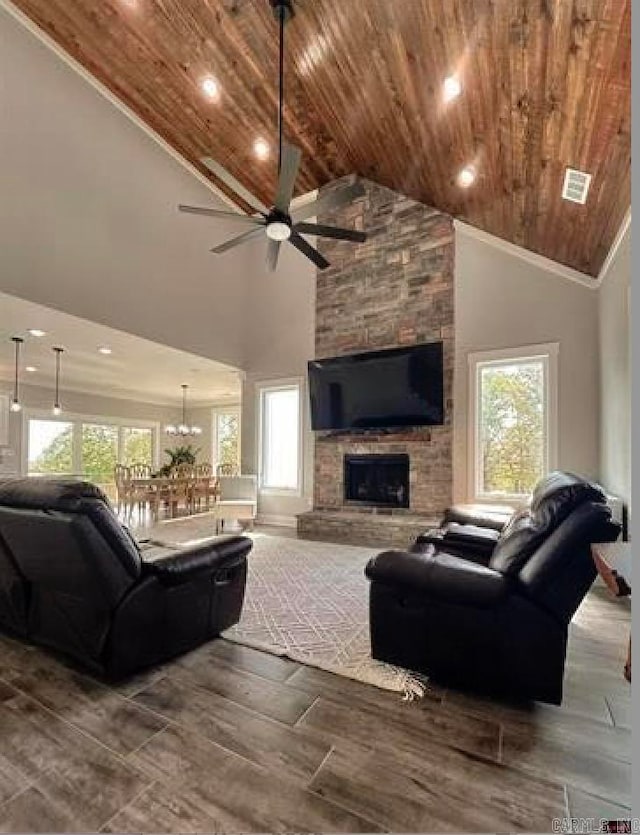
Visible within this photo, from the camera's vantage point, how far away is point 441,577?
199 cm

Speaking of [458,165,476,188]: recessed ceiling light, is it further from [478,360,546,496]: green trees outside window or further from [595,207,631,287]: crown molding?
[478,360,546,496]: green trees outside window

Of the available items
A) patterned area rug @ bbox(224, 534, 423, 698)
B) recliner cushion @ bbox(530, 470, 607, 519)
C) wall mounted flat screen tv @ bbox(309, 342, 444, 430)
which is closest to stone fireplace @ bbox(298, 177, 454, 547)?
wall mounted flat screen tv @ bbox(309, 342, 444, 430)

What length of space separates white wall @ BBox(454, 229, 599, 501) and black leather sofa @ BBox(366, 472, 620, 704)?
3.13m

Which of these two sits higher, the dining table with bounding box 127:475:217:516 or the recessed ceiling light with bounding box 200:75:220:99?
the recessed ceiling light with bounding box 200:75:220:99

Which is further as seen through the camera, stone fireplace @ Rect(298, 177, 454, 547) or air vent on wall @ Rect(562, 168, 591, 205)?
stone fireplace @ Rect(298, 177, 454, 547)

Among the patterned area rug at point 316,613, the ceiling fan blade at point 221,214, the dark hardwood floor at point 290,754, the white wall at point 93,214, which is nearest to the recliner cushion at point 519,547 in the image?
the dark hardwood floor at point 290,754

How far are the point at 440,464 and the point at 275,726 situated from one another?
4139 millimetres

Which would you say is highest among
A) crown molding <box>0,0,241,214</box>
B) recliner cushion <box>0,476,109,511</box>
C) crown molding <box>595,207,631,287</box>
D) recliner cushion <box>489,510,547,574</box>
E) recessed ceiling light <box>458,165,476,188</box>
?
crown molding <box>0,0,241,214</box>

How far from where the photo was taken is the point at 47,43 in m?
4.33

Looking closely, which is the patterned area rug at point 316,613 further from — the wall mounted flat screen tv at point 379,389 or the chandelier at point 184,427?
the chandelier at point 184,427

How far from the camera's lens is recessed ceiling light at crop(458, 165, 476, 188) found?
420 cm

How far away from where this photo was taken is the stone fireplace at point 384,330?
5445 mm

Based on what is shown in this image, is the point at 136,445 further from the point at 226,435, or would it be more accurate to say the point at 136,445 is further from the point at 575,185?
the point at 575,185

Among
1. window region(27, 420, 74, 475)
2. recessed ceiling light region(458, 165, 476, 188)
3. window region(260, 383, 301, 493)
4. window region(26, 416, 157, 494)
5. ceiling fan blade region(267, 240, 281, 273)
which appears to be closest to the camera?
ceiling fan blade region(267, 240, 281, 273)
